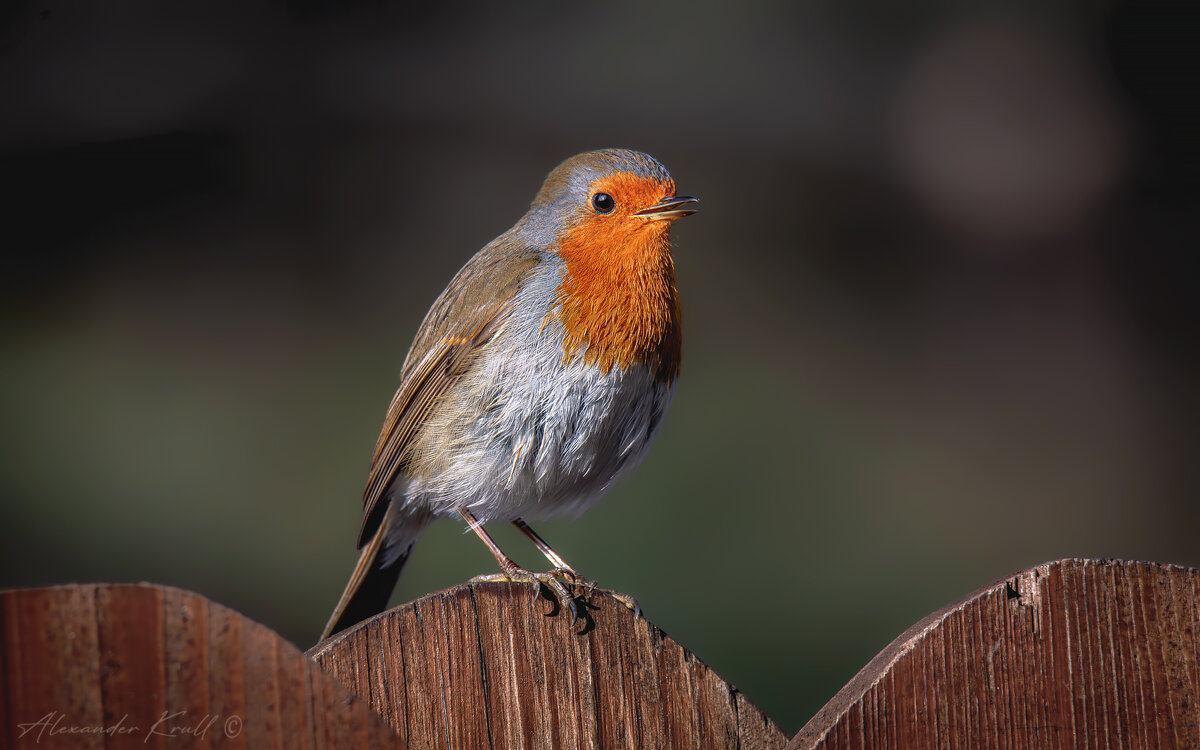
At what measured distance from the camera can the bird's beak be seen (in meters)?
2.88

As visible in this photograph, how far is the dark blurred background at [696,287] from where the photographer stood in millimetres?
4352

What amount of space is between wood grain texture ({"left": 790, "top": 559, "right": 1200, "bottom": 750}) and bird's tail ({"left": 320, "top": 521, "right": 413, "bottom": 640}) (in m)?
1.84

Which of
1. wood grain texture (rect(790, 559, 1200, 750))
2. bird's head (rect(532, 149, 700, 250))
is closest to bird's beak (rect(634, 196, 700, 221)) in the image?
bird's head (rect(532, 149, 700, 250))

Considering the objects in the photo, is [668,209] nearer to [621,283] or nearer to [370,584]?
[621,283]

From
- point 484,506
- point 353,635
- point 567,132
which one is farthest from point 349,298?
point 353,635

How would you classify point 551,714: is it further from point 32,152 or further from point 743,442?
point 32,152

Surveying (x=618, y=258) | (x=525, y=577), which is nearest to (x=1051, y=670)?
(x=525, y=577)

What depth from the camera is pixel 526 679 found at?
62.5 inches

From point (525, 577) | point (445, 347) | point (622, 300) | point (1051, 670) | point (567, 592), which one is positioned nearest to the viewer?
point (1051, 670)

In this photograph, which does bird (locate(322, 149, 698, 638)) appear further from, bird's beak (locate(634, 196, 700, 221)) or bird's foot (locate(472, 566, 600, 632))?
bird's foot (locate(472, 566, 600, 632))

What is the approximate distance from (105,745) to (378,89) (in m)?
4.59

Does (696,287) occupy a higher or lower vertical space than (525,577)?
higher

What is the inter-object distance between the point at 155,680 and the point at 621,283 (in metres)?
1.78

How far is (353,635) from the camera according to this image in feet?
5.06
